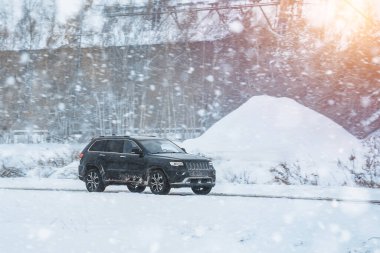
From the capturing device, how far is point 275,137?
1630 inches

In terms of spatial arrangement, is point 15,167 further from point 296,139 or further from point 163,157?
point 296,139

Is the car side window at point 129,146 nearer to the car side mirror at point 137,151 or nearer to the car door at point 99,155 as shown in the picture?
the car side mirror at point 137,151

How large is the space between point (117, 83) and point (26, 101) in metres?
8.72

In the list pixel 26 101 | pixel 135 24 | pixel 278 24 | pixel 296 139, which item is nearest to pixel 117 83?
pixel 135 24

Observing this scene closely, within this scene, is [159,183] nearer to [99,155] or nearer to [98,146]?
[99,155]

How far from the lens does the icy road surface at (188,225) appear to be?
9.54 m

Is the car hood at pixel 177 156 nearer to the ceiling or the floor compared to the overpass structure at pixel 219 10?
nearer to the floor

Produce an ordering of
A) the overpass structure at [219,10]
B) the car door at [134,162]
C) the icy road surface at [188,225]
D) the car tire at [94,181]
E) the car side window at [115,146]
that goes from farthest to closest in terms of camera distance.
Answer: the overpass structure at [219,10]
the car tire at [94,181]
the car side window at [115,146]
the car door at [134,162]
the icy road surface at [188,225]

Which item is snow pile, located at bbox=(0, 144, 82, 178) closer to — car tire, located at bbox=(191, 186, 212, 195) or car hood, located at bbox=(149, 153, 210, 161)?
car tire, located at bbox=(191, 186, 212, 195)

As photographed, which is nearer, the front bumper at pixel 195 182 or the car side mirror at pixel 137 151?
the front bumper at pixel 195 182

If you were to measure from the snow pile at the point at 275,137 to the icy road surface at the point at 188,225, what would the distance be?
53.9ft

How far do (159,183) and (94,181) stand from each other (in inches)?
101

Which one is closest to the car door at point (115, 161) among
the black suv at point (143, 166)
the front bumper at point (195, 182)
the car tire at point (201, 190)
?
the black suv at point (143, 166)

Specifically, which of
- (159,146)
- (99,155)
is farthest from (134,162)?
(99,155)
